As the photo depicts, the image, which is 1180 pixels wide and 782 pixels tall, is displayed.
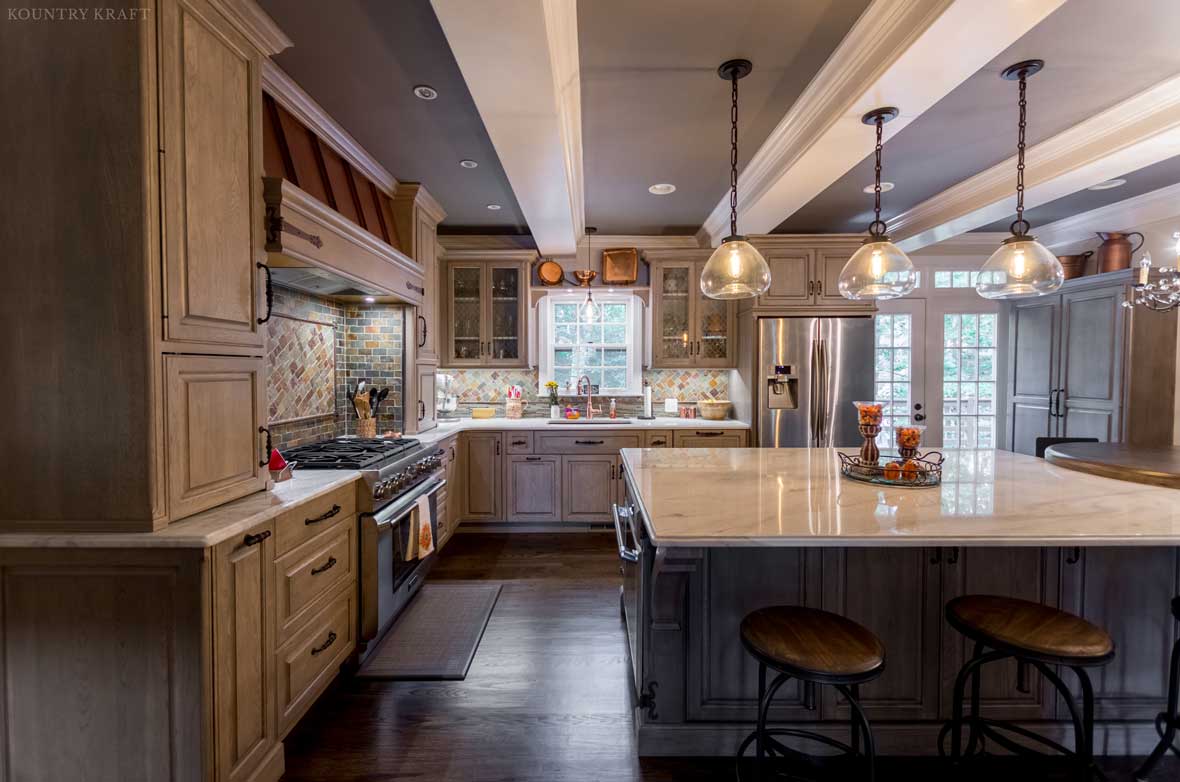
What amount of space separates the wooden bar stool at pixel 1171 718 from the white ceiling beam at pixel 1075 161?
227cm

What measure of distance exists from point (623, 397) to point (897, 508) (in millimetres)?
3596

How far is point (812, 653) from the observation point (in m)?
1.45

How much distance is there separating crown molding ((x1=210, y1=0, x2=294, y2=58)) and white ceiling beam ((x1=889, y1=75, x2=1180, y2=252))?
371cm

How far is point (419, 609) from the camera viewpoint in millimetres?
3158

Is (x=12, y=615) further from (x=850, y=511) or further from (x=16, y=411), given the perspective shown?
(x=850, y=511)

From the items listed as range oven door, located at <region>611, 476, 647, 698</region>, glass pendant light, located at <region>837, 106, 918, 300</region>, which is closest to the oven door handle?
range oven door, located at <region>611, 476, 647, 698</region>

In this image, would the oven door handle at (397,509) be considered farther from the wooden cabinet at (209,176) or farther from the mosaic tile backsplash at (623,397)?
the mosaic tile backsplash at (623,397)

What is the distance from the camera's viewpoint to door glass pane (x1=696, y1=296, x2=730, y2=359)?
499 centimetres

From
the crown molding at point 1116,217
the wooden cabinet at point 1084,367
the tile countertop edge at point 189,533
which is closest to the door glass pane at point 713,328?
the wooden cabinet at point 1084,367

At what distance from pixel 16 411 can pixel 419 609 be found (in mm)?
2132

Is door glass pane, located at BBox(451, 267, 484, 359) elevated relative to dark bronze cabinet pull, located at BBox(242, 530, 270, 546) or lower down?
elevated

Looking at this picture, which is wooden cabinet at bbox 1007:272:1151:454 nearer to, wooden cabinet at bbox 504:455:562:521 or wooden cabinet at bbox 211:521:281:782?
wooden cabinet at bbox 504:455:562:521

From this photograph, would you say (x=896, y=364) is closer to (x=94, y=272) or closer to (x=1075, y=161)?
(x=1075, y=161)

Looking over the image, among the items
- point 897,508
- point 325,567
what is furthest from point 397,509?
point 897,508
